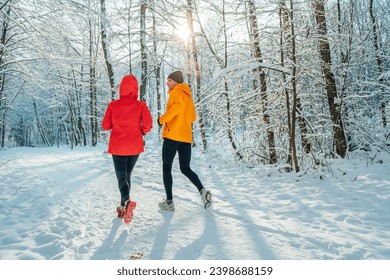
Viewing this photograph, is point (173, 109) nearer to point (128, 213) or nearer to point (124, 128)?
point (124, 128)

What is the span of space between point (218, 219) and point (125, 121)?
1.74 meters

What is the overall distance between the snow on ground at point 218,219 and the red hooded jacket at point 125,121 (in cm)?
94

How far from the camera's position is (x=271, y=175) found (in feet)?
21.2

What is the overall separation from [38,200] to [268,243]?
12.6 feet

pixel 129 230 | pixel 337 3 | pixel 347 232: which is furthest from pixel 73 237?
pixel 337 3

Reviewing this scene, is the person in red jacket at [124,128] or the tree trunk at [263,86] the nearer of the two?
the person in red jacket at [124,128]

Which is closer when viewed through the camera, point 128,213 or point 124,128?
point 128,213

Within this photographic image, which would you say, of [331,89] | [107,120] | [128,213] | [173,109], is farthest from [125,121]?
[331,89]

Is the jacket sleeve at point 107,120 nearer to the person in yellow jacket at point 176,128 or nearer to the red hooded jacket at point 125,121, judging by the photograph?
the red hooded jacket at point 125,121

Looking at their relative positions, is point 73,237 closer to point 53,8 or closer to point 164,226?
point 164,226

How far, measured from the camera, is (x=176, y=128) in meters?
3.92

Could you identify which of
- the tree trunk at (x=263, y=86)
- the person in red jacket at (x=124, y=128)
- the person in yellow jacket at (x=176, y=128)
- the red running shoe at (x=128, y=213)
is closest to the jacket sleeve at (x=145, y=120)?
the person in red jacket at (x=124, y=128)

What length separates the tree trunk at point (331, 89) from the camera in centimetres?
649

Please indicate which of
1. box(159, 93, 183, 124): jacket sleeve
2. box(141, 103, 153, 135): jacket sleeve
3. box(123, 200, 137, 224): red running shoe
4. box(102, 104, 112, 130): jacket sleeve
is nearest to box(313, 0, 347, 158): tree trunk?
box(159, 93, 183, 124): jacket sleeve
